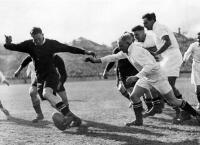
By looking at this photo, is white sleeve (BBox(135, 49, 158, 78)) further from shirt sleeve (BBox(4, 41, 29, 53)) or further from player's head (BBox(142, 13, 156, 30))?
shirt sleeve (BBox(4, 41, 29, 53))

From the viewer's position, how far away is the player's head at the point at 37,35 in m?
7.71

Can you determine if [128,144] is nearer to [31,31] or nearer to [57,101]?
[57,101]

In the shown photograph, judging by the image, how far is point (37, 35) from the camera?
7762 millimetres

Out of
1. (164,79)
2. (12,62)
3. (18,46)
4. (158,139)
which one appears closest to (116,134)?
(158,139)

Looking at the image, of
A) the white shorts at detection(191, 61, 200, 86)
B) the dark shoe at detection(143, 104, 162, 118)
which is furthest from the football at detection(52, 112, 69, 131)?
the white shorts at detection(191, 61, 200, 86)

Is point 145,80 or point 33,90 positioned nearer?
point 145,80

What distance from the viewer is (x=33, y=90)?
9.55m

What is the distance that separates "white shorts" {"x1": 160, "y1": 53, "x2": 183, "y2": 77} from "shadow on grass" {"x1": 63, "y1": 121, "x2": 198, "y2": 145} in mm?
1252

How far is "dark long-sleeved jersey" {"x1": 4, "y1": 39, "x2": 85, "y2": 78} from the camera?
7.90 metres

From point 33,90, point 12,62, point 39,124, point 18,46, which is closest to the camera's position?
point 18,46

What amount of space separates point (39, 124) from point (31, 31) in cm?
207

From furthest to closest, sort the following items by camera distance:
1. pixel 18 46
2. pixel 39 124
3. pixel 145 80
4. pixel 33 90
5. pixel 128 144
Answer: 1. pixel 33 90
2. pixel 39 124
3. pixel 18 46
4. pixel 145 80
5. pixel 128 144

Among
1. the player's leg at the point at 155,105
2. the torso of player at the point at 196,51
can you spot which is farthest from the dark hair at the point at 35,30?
the torso of player at the point at 196,51

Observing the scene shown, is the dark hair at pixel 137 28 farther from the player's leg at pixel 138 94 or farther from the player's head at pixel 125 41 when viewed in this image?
the player's leg at pixel 138 94
